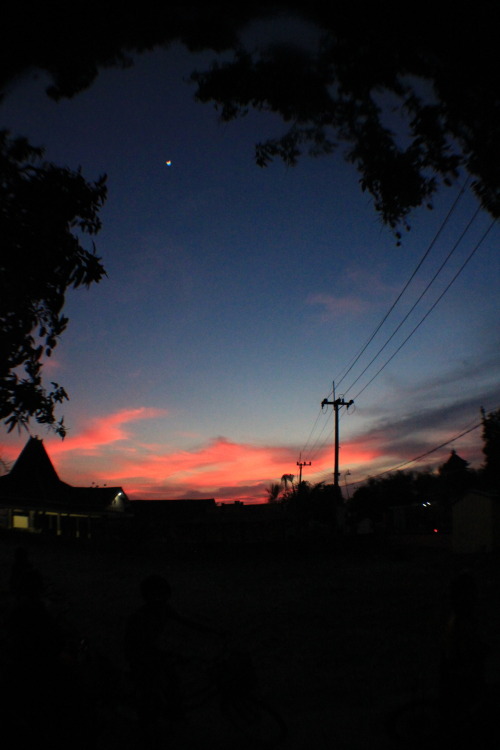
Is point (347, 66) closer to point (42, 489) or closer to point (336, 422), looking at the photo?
point (336, 422)

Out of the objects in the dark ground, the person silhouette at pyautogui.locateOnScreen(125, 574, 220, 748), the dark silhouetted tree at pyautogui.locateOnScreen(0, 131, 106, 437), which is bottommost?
the dark ground

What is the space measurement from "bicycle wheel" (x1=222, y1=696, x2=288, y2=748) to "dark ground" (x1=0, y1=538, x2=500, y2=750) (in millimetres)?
242

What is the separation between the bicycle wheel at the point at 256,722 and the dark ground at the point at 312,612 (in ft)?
0.79

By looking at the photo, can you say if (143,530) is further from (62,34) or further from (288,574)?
(62,34)

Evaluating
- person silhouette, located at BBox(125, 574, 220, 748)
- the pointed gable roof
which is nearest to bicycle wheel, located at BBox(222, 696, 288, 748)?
person silhouette, located at BBox(125, 574, 220, 748)

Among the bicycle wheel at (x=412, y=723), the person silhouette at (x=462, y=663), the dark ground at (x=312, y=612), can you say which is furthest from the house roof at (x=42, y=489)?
the person silhouette at (x=462, y=663)

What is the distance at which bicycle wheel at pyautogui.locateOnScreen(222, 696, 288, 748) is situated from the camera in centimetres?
511

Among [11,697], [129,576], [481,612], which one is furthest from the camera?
[129,576]

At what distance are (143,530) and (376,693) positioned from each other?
77.4ft

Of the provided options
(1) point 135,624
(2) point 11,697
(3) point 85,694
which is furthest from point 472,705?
(2) point 11,697

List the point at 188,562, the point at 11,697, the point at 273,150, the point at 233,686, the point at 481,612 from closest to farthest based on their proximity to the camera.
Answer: the point at 11,697 < the point at 233,686 < the point at 273,150 < the point at 481,612 < the point at 188,562

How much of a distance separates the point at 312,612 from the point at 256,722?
9862 millimetres

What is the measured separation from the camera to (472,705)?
464 cm

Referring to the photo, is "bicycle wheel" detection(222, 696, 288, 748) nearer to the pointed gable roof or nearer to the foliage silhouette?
the foliage silhouette
